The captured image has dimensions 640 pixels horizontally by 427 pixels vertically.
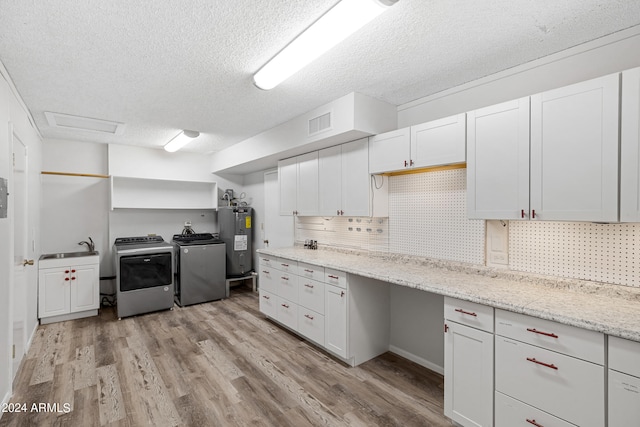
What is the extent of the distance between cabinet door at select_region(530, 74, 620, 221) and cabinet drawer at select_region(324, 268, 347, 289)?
1.59 metres

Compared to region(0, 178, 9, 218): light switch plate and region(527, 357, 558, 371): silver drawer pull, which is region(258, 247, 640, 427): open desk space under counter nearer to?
region(527, 357, 558, 371): silver drawer pull

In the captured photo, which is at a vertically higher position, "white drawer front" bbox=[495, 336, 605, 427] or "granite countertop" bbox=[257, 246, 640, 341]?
"granite countertop" bbox=[257, 246, 640, 341]

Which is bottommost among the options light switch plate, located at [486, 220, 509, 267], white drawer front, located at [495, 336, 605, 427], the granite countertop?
white drawer front, located at [495, 336, 605, 427]

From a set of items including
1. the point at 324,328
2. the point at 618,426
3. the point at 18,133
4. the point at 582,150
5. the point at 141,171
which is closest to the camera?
the point at 618,426

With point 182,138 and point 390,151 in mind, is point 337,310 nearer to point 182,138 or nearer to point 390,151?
point 390,151

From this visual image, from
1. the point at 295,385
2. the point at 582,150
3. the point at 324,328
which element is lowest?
the point at 295,385

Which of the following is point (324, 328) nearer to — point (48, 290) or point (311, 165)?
point (311, 165)

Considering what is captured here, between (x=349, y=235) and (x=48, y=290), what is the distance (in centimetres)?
405

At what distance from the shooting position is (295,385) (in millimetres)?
2574

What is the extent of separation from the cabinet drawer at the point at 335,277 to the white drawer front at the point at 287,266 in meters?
0.55

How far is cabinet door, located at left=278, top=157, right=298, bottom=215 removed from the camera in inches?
163

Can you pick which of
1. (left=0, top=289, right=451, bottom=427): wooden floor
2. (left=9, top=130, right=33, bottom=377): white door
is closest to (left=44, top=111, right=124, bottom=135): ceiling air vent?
(left=9, top=130, right=33, bottom=377): white door

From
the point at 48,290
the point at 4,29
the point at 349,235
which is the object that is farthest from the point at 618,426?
the point at 48,290

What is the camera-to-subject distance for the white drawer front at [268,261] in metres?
3.85
